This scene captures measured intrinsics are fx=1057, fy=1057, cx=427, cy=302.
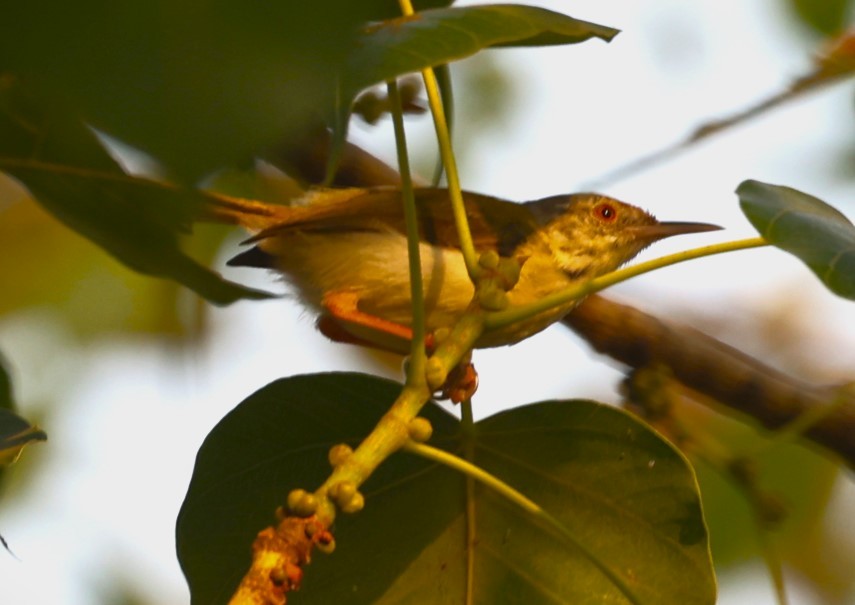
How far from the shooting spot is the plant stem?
6.06ft

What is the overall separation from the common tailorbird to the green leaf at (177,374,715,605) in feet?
2.18

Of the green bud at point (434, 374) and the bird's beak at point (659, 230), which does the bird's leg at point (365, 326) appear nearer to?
the bird's beak at point (659, 230)

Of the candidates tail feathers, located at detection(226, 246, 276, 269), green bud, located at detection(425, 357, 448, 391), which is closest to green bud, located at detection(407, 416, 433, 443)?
green bud, located at detection(425, 357, 448, 391)

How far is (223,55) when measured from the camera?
629mm

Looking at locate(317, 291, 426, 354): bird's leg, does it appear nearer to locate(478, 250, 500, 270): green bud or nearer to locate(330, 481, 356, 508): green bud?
locate(478, 250, 500, 270): green bud

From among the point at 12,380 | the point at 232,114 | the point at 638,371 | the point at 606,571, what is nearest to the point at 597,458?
the point at 606,571

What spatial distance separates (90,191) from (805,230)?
152 centimetres

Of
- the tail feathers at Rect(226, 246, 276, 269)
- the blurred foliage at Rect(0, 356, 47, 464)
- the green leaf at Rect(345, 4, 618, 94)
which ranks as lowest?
the tail feathers at Rect(226, 246, 276, 269)

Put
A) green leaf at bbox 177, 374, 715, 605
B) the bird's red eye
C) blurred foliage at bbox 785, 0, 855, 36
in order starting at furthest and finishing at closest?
the bird's red eye
blurred foliage at bbox 785, 0, 855, 36
green leaf at bbox 177, 374, 715, 605

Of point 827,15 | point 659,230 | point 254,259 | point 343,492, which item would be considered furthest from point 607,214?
point 343,492

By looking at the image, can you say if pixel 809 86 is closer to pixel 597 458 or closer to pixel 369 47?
pixel 597 458

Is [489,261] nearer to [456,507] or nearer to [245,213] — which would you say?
[456,507]

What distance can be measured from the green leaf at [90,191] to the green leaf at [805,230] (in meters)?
1.14

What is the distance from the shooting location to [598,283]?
1.92 meters
